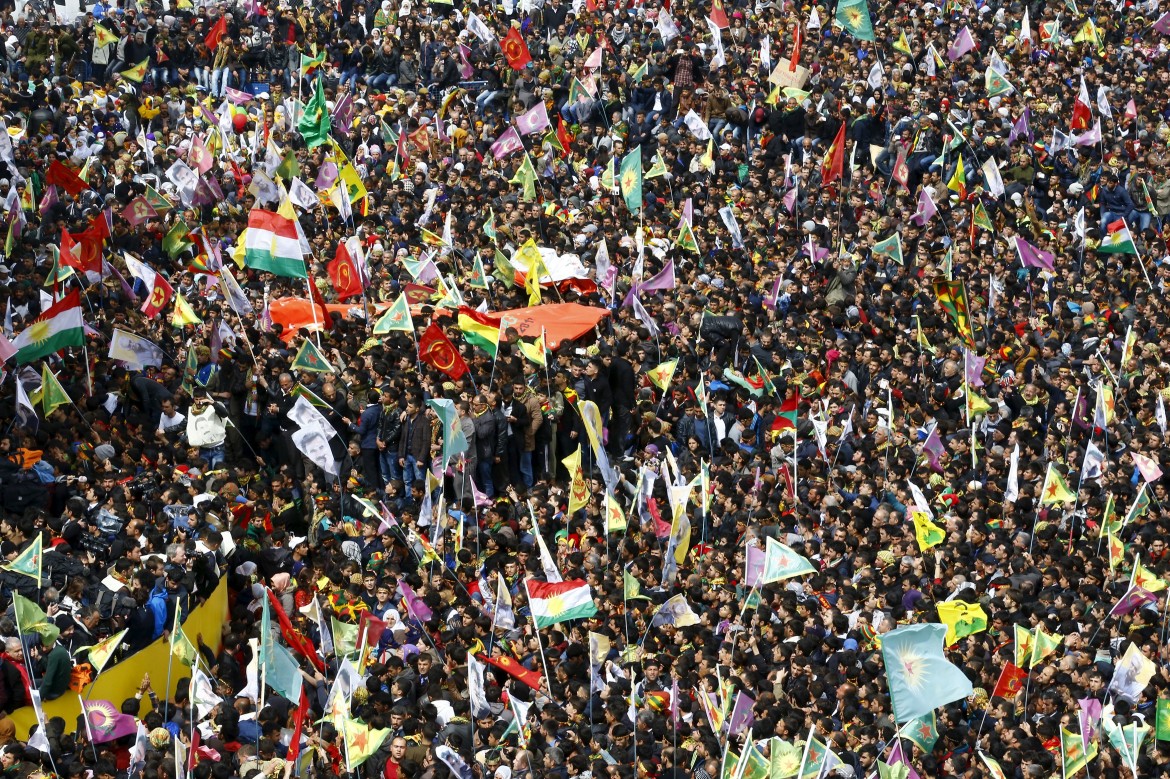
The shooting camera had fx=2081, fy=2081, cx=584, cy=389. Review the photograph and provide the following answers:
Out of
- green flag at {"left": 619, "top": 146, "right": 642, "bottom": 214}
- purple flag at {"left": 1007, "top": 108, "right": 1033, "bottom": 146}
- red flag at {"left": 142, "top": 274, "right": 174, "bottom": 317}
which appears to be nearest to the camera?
red flag at {"left": 142, "top": 274, "right": 174, "bottom": 317}

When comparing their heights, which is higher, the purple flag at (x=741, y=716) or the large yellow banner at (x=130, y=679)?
the purple flag at (x=741, y=716)

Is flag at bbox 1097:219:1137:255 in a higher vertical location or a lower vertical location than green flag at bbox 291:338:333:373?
lower

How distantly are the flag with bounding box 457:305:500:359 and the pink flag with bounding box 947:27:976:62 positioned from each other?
44.2 ft

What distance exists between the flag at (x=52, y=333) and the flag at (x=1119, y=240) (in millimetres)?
13675

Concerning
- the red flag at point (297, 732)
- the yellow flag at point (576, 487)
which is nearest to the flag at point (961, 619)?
the yellow flag at point (576, 487)

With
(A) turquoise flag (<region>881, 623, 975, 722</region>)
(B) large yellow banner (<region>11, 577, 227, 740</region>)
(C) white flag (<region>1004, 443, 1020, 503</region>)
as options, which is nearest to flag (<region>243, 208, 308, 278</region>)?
(B) large yellow banner (<region>11, 577, 227, 740</region>)

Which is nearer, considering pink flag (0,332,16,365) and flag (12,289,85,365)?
pink flag (0,332,16,365)

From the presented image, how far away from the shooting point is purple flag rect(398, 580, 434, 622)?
728 inches

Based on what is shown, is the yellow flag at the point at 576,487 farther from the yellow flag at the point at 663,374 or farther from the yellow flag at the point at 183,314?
the yellow flag at the point at 183,314

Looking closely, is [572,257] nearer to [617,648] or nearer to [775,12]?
[617,648]

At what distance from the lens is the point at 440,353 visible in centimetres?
2298

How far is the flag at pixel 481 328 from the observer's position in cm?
2356

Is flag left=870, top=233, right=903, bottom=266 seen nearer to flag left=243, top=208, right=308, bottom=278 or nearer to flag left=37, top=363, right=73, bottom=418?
flag left=243, top=208, right=308, bottom=278

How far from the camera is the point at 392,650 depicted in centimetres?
1825
